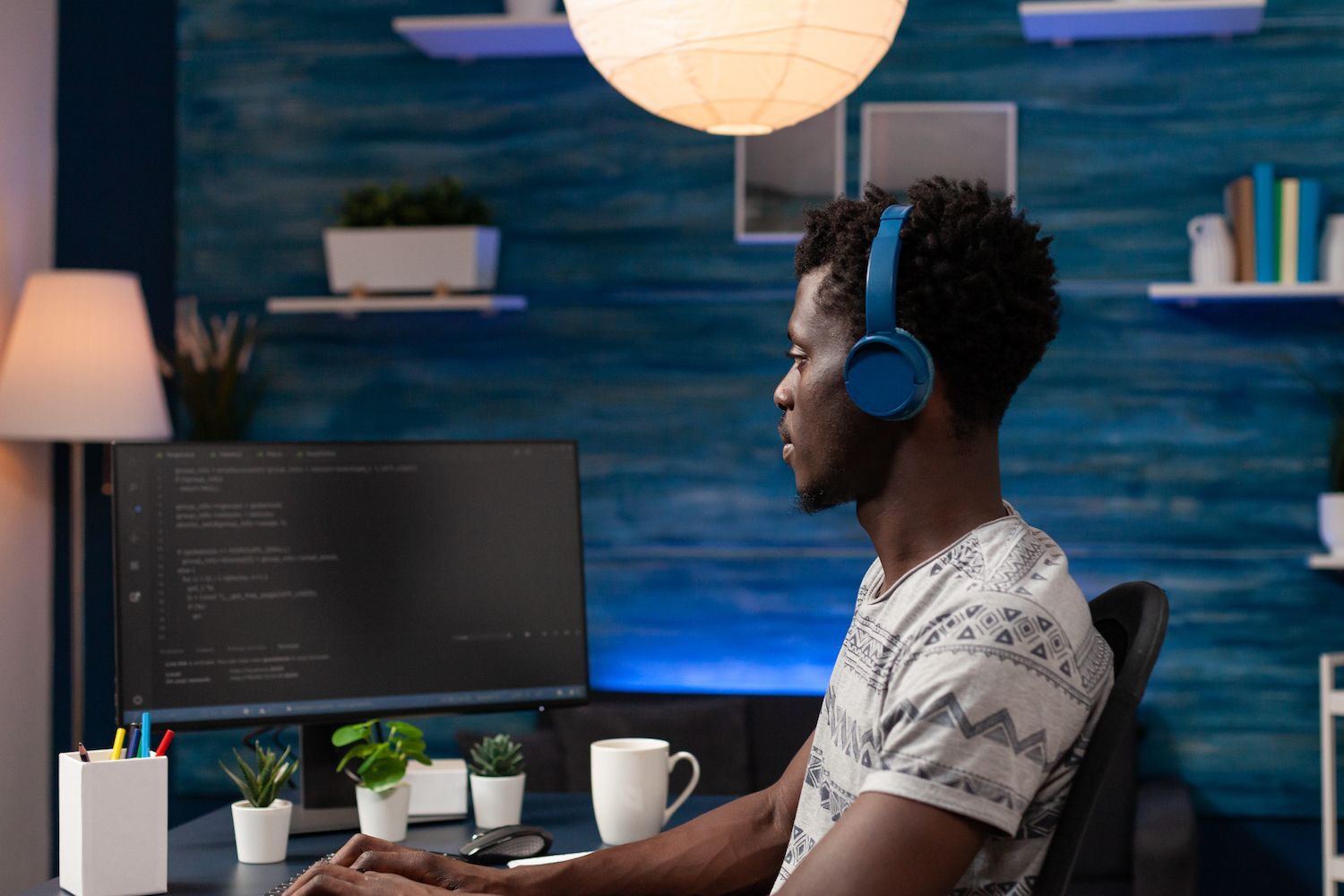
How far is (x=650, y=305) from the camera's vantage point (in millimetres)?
3479

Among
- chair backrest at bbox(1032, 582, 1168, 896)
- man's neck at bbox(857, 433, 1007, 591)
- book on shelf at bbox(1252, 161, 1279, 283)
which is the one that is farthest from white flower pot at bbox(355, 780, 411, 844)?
book on shelf at bbox(1252, 161, 1279, 283)

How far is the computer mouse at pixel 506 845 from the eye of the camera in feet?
5.27

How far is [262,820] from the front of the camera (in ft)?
5.32

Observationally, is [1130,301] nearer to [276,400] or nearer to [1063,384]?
[1063,384]

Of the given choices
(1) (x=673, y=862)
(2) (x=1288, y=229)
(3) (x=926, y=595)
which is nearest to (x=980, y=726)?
(3) (x=926, y=595)

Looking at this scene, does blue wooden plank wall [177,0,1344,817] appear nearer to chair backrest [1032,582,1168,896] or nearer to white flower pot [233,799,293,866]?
white flower pot [233,799,293,866]

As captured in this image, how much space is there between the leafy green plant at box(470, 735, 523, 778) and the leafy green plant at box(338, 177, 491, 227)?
1796mm

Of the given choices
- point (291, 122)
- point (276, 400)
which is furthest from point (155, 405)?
point (291, 122)

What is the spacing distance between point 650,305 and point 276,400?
0.97 m

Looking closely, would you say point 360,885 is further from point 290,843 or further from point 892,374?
point 892,374

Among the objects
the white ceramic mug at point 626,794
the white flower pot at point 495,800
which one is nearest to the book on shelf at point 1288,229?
the white ceramic mug at point 626,794

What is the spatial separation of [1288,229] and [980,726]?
2.43m

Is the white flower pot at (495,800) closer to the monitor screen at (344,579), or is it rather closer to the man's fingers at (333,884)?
the monitor screen at (344,579)

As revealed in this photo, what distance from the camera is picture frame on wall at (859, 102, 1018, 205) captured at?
10.9ft
